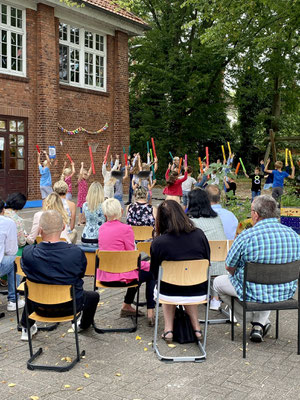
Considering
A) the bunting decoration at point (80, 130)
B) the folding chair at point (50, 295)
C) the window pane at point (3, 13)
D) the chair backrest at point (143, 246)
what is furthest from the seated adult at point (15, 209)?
the bunting decoration at point (80, 130)

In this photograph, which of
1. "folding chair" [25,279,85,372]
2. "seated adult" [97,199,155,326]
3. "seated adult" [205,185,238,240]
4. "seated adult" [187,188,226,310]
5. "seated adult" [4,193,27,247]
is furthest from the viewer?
"seated adult" [4,193,27,247]

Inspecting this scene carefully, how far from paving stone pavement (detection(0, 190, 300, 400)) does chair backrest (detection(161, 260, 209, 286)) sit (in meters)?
0.69

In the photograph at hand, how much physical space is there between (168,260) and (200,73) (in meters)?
22.2

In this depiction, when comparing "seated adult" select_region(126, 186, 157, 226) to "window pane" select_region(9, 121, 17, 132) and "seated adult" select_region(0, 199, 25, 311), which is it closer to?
"seated adult" select_region(0, 199, 25, 311)

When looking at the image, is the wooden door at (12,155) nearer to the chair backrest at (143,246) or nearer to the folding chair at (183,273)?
the chair backrest at (143,246)

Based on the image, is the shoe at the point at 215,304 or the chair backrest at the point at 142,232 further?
the chair backrest at the point at 142,232

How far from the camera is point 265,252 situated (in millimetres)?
4828


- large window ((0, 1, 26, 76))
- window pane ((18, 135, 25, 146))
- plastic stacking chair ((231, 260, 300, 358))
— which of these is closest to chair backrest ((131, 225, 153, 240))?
plastic stacking chair ((231, 260, 300, 358))

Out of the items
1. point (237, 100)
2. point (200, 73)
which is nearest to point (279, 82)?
point (237, 100)

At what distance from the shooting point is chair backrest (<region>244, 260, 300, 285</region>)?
4.75 meters

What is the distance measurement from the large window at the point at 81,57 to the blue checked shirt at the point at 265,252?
1653cm

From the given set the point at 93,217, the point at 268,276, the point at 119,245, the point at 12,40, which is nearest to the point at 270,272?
the point at 268,276

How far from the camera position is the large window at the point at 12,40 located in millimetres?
17719

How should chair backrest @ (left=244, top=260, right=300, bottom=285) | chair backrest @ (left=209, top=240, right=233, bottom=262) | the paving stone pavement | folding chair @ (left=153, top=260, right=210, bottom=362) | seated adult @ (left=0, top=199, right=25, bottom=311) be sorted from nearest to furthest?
the paving stone pavement < chair backrest @ (left=244, top=260, right=300, bottom=285) < folding chair @ (left=153, top=260, right=210, bottom=362) < seated adult @ (left=0, top=199, right=25, bottom=311) < chair backrest @ (left=209, top=240, right=233, bottom=262)
